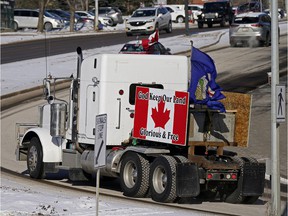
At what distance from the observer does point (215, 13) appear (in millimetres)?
62812

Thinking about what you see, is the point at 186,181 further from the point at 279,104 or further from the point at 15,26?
the point at 15,26

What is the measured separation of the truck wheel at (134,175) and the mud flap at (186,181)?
823 mm

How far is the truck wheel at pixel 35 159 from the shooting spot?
18547 millimetres

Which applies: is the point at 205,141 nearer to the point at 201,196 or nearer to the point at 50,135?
the point at 201,196

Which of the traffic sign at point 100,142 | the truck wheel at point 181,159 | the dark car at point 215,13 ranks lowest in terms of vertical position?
the truck wheel at point 181,159

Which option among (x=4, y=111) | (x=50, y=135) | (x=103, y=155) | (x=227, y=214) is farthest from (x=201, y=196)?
(x=4, y=111)

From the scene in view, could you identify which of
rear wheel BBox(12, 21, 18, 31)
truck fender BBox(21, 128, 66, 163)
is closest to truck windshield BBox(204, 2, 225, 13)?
rear wheel BBox(12, 21, 18, 31)

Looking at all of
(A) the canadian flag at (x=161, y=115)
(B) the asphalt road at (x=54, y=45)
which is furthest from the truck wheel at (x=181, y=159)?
(B) the asphalt road at (x=54, y=45)

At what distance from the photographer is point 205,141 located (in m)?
16.3

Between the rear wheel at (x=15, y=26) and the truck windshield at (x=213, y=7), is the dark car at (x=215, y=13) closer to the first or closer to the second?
the truck windshield at (x=213, y=7)

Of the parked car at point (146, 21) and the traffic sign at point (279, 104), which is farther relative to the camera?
the parked car at point (146, 21)

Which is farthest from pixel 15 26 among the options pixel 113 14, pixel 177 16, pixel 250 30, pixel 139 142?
pixel 139 142

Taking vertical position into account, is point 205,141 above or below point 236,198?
above

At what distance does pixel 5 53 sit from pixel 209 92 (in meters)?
30.4
